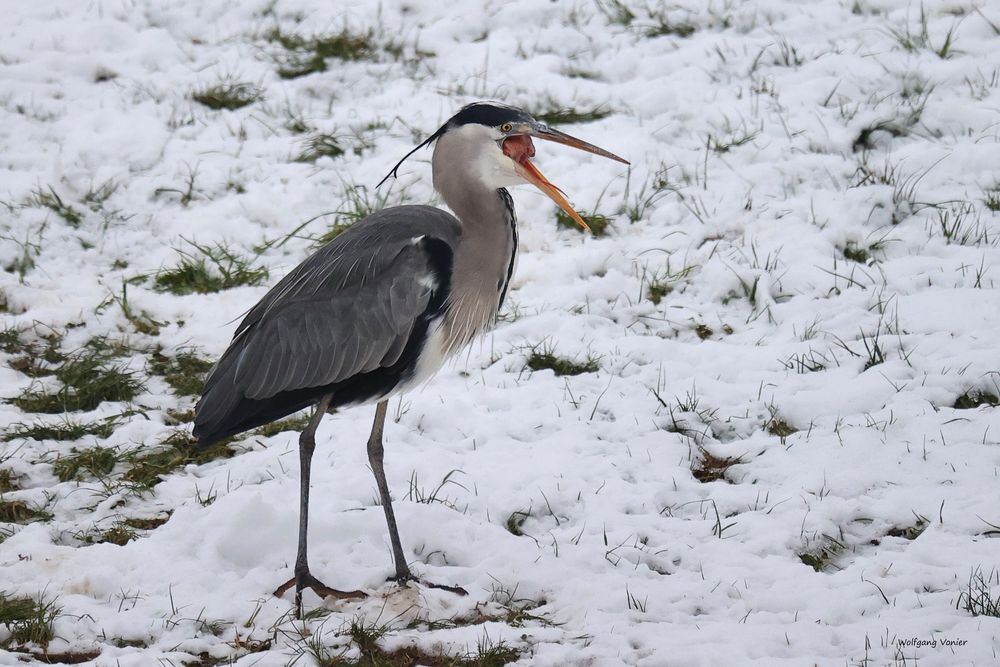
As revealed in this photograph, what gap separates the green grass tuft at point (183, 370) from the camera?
5.36m

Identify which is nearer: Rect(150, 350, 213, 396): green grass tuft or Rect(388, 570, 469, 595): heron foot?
Rect(388, 570, 469, 595): heron foot

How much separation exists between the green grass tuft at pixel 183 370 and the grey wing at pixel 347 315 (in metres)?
1.18

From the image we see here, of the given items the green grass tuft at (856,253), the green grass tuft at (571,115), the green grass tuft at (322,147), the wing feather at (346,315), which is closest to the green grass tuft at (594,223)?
the green grass tuft at (571,115)

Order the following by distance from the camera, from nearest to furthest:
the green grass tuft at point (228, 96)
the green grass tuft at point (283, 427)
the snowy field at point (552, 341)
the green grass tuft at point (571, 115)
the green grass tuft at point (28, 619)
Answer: the green grass tuft at point (28, 619), the snowy field at point (552, 341), the green grass tuft at point (283, 427), the green grass tuft at point (571, 115), the green grass tuft at point (228, 96)

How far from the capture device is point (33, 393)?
517 centimetres

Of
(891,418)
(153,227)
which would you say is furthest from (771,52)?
(153,227)

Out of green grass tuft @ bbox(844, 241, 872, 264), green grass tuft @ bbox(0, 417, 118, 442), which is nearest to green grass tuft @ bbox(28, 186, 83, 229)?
green grass tuft @ bbox(0, 417, 118, 442)

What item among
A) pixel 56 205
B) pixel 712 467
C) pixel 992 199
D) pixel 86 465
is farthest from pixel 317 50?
pixel 712 467

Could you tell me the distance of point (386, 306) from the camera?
408cm

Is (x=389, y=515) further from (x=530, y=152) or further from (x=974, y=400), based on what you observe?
(x=974, y=400)

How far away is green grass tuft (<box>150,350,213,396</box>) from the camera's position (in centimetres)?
536

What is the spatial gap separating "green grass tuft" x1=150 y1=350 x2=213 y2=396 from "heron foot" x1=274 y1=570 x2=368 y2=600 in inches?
66.7

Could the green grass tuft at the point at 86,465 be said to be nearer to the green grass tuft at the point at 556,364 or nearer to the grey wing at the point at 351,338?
the grey wing at the point at 351,338

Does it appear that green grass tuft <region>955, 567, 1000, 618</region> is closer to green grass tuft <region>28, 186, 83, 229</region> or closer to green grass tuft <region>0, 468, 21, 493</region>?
green grass tuft <region>0, 468, 21, 493</region>
